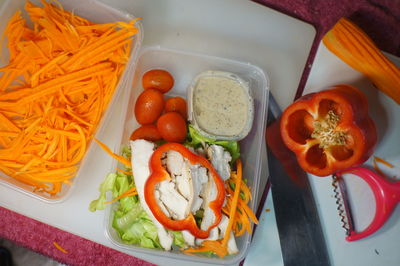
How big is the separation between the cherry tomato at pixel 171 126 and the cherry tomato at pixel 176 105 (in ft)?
0.15

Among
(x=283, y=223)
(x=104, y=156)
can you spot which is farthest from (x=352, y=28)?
(x=104, y=156)

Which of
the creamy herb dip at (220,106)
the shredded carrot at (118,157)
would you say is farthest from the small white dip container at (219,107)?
the shredded carrot at (118,157)

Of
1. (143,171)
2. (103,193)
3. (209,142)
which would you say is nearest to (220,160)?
(209,142)

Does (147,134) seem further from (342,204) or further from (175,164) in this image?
(342,204)

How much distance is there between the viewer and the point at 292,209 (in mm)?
1216

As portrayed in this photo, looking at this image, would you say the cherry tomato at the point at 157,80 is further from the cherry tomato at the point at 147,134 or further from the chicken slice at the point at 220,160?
the chicken slice at the point at 220,160

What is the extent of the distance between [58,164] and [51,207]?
179 mm

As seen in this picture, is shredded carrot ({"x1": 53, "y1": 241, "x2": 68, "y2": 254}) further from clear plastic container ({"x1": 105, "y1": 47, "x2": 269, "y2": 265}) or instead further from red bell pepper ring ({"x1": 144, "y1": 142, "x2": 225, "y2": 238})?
red bell pepper ring ({"x1": 144, "y1": 142, "x2": 225, "y2": 238})

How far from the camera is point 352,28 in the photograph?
123 cm

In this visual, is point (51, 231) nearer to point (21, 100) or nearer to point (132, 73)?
point (21, 100)

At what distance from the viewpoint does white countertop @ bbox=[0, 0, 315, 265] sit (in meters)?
1.25

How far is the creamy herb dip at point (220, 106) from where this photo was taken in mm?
1160

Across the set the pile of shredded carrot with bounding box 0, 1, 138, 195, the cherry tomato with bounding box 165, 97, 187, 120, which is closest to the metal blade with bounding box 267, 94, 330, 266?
the cherry tomato with bounding box 165, 97, 187, 120

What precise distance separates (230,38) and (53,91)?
1.78 feet
